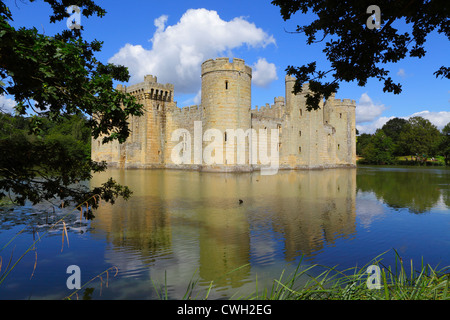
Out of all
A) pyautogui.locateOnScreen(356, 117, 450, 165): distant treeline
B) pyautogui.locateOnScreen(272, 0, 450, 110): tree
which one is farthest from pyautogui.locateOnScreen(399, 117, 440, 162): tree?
pyautogui.locateOnScreen(272, 0, 450, 110): tree

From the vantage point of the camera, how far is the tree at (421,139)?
59.1m

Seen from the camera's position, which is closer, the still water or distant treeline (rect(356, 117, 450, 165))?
the still water

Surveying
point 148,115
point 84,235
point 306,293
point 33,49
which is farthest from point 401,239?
point 148,115

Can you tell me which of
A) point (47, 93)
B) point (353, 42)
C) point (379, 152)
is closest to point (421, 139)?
point (379, 152)

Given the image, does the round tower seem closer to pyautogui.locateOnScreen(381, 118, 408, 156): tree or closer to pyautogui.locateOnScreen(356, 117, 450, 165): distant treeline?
pyautogui.locateOnScreen(356, 117, 450, 165): distant treeline

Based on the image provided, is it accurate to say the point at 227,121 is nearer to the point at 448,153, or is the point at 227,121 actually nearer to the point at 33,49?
the point at 33,49

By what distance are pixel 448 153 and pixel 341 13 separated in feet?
209

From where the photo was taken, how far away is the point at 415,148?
59906 millimetres

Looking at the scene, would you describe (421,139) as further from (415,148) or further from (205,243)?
(205,243)

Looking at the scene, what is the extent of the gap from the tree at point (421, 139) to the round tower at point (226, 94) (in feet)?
155

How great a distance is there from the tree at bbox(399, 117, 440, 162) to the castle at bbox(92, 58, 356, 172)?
2662 cm

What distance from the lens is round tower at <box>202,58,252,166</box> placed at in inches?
1108

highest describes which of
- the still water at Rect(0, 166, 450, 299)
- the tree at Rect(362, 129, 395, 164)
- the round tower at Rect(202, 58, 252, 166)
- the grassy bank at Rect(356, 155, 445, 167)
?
the round tower at Rect(202, 58, 252, 166)

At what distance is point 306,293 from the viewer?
2918mm
